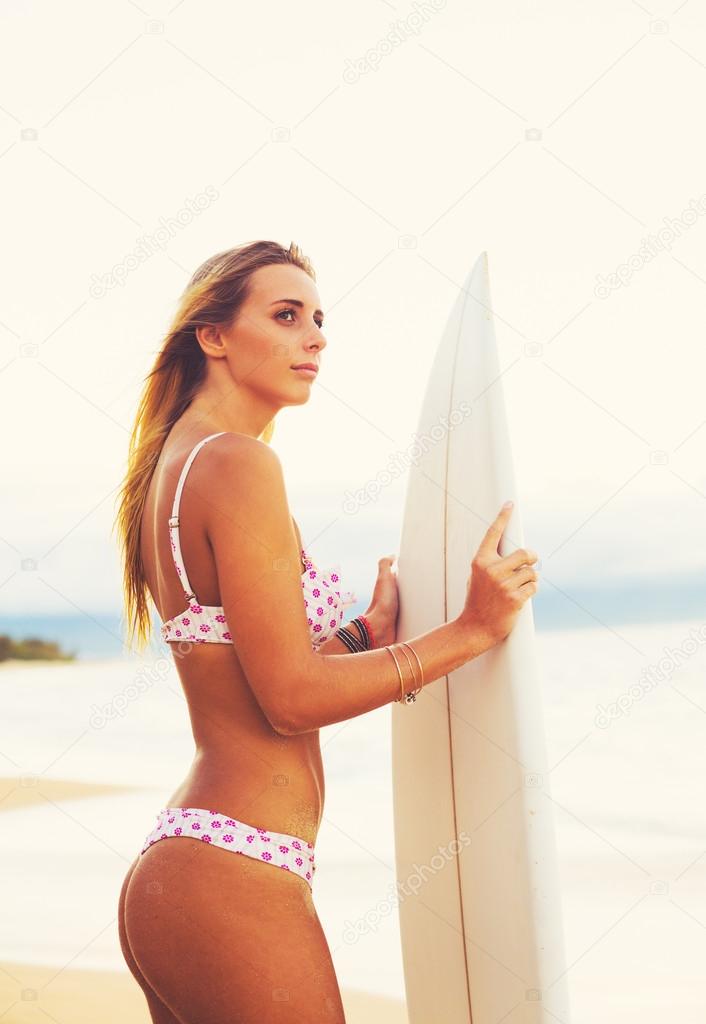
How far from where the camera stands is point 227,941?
129 centimetres

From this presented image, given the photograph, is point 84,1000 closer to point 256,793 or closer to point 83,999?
point 83,999

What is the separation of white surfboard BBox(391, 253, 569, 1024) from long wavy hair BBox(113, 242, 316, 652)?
46 cm

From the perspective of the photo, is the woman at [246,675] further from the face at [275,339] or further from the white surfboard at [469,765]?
the white surfboard at [469,765]

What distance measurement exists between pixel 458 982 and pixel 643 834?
15.2ft

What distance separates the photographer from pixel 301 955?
51.7 inches

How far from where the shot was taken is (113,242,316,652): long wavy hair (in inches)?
64.3

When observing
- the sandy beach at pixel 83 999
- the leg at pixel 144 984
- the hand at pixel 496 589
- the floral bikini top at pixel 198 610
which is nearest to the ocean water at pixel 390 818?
the sandy beach at pixel 83 999

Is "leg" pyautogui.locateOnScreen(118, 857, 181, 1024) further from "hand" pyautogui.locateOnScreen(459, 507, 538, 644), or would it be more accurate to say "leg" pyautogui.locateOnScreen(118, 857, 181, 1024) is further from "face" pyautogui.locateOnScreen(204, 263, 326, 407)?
"face" pyautogui.locateOnScreen(204, 263, 326, 407)

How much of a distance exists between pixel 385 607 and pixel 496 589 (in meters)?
0.54

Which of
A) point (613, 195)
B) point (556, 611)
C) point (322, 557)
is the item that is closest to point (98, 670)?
point (322, 557)

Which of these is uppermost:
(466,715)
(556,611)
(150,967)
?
(556,611)

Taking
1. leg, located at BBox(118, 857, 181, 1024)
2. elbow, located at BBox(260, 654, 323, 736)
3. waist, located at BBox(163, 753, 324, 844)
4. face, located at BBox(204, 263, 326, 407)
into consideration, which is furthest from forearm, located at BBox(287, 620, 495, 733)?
face, located at BBox(204, 263, 326, 407)

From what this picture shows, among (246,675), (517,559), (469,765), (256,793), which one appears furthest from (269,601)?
(469,765)

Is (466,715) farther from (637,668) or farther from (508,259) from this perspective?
(508,259)
